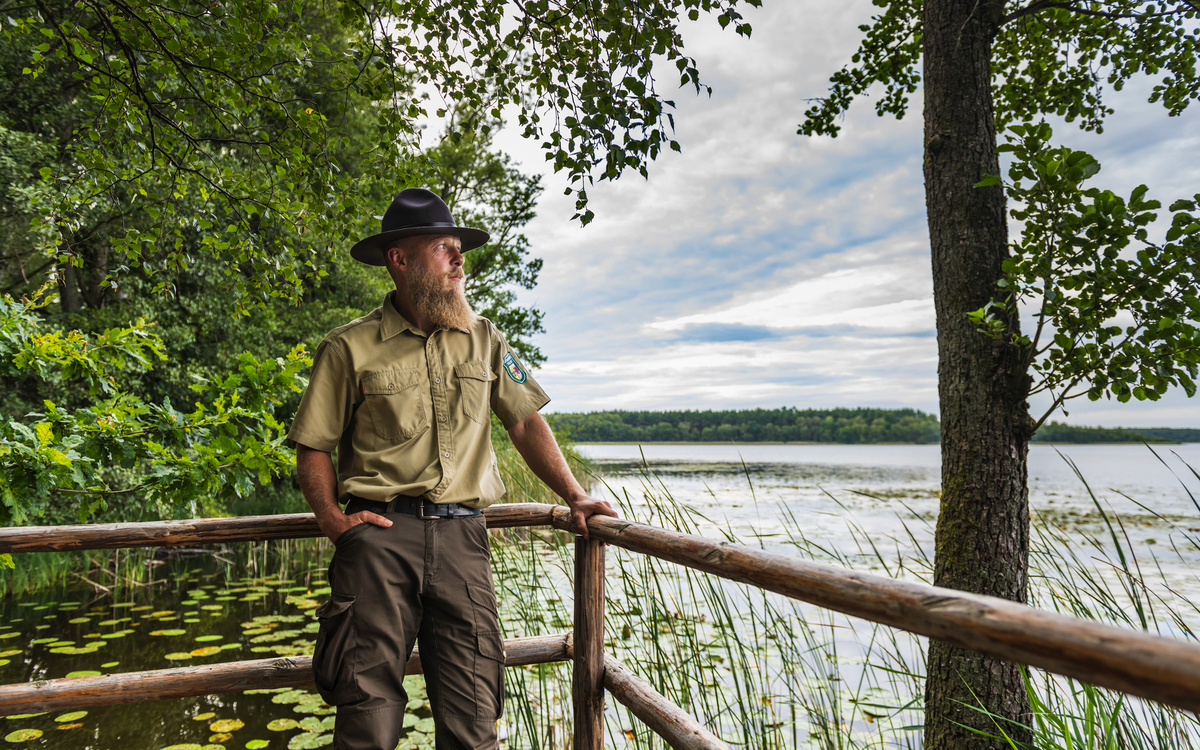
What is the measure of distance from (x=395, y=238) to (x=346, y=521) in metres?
0.84

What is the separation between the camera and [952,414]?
262 centimetres

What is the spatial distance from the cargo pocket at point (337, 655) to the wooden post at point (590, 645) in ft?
2.36

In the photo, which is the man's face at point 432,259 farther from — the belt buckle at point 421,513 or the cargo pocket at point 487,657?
the cargo pocket at point 487,657

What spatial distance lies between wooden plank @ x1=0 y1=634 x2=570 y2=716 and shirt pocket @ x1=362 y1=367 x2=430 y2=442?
27.9 inches

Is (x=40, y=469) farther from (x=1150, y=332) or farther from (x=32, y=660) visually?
(x=1150, y=332)

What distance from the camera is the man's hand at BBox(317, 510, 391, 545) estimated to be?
67.2 inches

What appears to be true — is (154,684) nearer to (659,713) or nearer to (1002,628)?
(659,713)

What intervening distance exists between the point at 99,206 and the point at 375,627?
8.27 meters

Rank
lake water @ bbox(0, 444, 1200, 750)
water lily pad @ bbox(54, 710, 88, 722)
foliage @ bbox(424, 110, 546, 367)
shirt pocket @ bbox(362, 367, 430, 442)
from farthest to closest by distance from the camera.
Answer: foliage @ bbox(424, 110, 546, 367) → water lily pad @ bbox(54, 710, 88, 722) → lake water @ bbox(0, 444, 1200, 750) → shirt pocket @ bbox(362, 367, 430, 442)

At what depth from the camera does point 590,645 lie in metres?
2.08

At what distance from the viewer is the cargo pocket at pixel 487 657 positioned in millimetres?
1786

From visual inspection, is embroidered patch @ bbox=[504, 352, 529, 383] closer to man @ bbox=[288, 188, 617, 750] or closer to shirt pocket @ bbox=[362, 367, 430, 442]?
man @ bbox=[288, 188, 617, 750]

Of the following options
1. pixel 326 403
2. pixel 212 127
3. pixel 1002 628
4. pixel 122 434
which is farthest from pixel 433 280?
pixel 212 127

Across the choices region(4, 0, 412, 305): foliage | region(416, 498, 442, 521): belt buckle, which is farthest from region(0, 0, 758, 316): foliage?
region(416, 498, 442, 521): belt buckle
